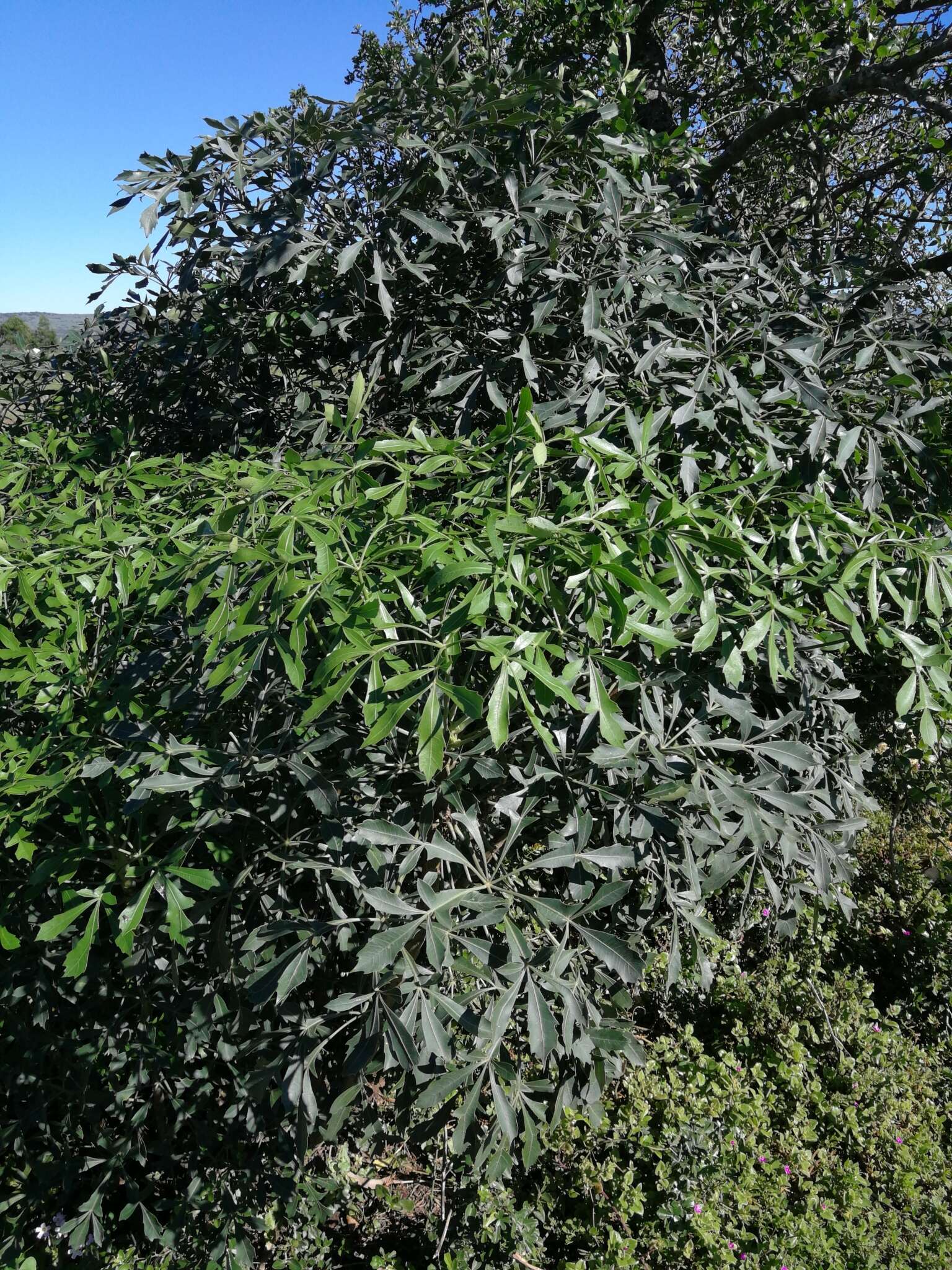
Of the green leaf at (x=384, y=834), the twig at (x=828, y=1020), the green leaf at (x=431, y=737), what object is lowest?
the twig at (x=828, y=1020)

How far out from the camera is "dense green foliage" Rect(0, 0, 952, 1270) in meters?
1.55

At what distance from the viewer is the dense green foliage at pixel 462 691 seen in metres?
1.55

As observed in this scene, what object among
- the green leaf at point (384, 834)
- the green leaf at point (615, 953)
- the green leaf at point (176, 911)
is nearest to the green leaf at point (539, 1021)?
the green leaf at point (615, 953)

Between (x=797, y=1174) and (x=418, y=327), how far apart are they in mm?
2910

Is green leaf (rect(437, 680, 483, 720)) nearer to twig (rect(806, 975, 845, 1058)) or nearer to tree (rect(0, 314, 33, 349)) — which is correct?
twig (rect(806, 975, 845, 1058))

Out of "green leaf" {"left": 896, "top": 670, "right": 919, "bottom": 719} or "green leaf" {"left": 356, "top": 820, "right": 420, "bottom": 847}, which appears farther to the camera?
"green leaf" {"left": 896, "top": 670, "right": 919, "bottom": 719}

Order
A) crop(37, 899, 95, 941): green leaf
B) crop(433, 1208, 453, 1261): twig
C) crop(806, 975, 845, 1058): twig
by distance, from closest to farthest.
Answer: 1. crop(37, 899, 95, 941): green leaf
2. crop(433, 1208, 453, 1261): twig
3. crop(806, 975, 845, 1058): twig

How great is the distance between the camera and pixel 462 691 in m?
1.29

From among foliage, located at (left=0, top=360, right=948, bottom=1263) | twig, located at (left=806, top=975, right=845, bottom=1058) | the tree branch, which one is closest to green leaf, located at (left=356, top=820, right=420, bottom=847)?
foliage, located at (left=0, top=360, right=948, bottom=1263)

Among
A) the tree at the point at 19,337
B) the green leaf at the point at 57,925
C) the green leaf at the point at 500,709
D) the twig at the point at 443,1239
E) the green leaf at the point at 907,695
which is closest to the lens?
the green leaf at the point at 500,709

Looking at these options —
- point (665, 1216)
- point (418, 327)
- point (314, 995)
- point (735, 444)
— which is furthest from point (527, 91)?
point (665, 1216)

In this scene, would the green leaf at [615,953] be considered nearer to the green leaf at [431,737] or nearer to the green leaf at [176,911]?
the green leaf at [431,737]

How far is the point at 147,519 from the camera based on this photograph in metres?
2.13

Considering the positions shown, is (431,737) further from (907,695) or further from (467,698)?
(907,695)
